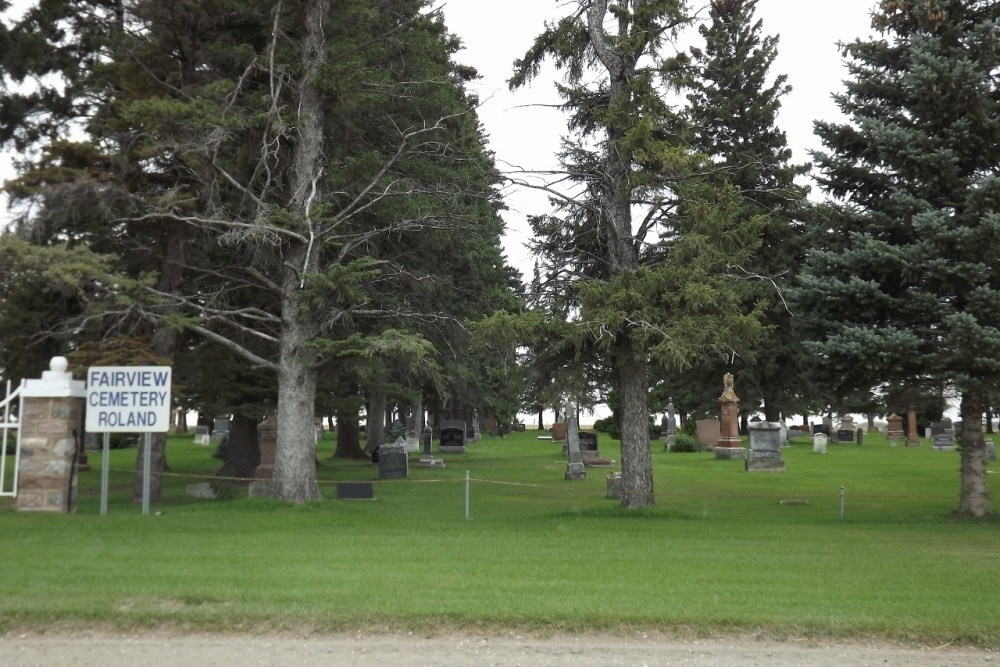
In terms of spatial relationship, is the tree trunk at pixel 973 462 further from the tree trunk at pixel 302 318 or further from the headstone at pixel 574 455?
the headstone at pixel 574 455

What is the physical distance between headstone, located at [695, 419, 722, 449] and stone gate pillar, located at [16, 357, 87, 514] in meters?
31.9

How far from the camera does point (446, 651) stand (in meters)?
6.68

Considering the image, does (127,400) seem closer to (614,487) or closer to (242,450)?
(614,487)

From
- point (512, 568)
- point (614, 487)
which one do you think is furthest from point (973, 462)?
point (512, 568)

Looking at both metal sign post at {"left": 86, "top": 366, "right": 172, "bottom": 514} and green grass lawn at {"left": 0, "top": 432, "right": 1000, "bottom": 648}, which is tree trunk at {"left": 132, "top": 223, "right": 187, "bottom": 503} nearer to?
green grass lawn at {"left": 0, "top": 432, "right": 1000, "bottom": 648}

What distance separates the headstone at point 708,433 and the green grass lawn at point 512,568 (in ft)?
74.9

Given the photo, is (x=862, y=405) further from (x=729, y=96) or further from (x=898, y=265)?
(x=729, y=96)

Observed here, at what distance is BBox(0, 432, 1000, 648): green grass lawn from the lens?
24.0 feet

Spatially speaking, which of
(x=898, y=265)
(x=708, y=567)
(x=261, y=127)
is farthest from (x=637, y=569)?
(x=261, y=127)

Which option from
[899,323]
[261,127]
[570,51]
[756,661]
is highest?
[570,51]

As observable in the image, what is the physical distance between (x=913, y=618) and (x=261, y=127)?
46.3 feet

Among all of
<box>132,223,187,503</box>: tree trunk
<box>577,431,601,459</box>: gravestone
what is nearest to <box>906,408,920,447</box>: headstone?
<box>577,431,601,459</box>: gravestone

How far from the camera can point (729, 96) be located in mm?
38344

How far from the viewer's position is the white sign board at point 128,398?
1415cm
